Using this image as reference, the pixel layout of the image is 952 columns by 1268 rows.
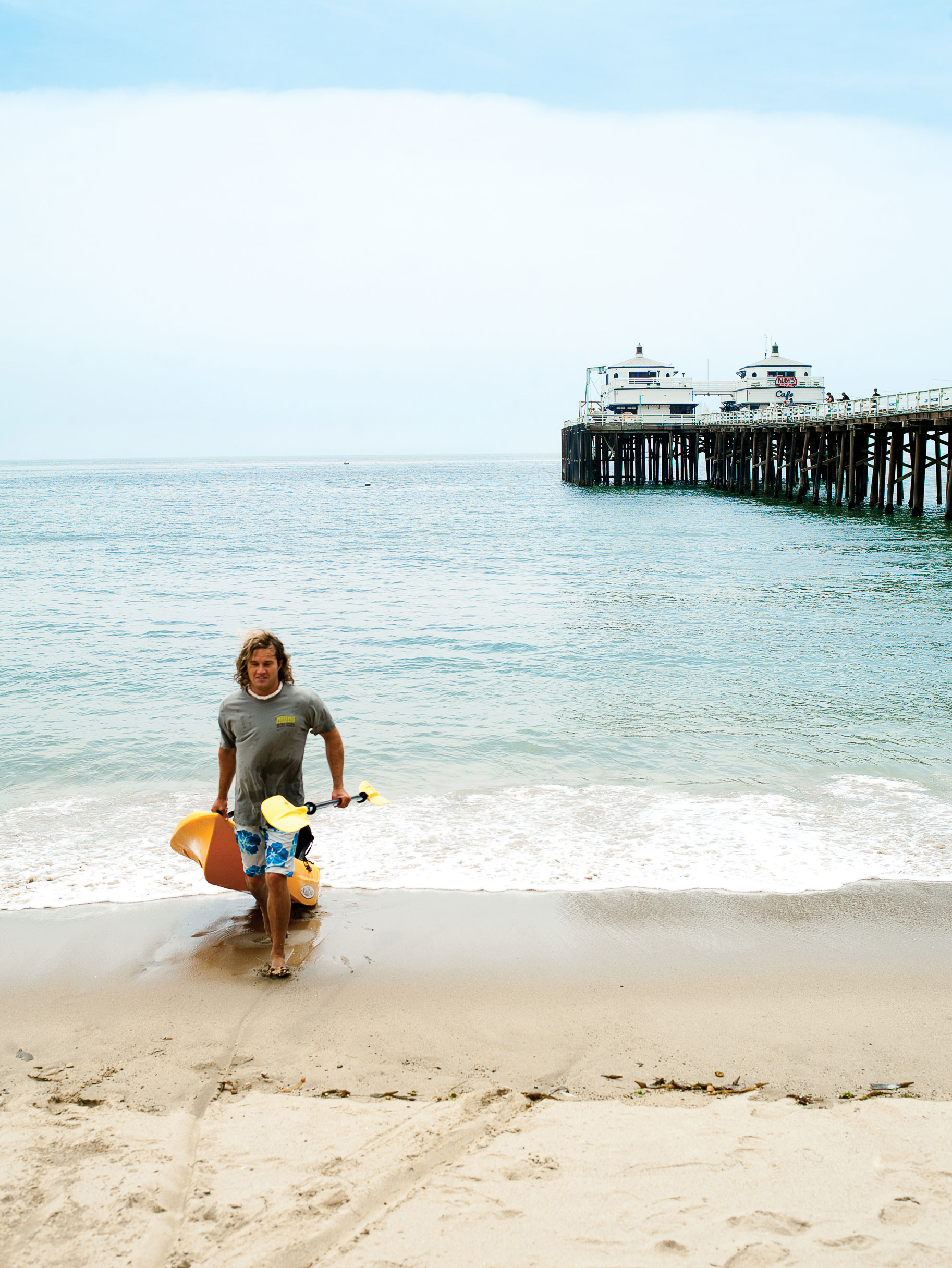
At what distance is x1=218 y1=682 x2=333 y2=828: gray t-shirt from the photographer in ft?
14.6

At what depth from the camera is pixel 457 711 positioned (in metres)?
10.3

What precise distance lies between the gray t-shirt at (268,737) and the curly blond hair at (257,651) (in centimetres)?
6

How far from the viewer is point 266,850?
4.63 meters

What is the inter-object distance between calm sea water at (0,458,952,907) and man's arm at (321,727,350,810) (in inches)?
48.7

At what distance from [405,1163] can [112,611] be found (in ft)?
54.4

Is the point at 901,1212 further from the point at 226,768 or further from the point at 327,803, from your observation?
the point at 226,768

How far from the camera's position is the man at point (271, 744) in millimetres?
4414

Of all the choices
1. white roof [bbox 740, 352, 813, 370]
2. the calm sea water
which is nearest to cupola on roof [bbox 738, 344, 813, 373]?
white roof [bbox 740, 352, 813, 370]

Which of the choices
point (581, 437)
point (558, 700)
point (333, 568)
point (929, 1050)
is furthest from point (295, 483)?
point (929, 1050)

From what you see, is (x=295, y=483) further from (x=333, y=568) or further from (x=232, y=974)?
(x=232, y=974)

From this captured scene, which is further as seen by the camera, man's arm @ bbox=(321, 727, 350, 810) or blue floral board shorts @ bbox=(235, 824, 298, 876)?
man's arm @ bbox=(321, 727, 350, 810)

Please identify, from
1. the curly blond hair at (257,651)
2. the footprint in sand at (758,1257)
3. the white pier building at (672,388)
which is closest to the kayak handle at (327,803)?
the curly blond hair at (257,651)

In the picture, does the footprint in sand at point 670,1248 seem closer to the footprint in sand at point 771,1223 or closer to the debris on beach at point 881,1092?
the footprint in sand at point 771,1223

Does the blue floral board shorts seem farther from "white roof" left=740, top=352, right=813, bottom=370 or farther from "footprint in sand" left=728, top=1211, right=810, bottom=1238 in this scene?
"white roof" left=740, top=352, right=813, bottom=370
